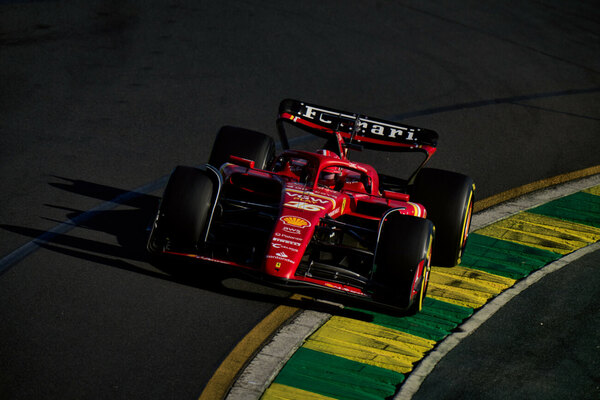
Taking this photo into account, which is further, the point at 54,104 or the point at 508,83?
the point at 508,83

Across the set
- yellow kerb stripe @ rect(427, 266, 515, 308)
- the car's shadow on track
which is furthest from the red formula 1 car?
the car's shadow on track

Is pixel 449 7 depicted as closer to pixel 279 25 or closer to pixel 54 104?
pixel 279 25

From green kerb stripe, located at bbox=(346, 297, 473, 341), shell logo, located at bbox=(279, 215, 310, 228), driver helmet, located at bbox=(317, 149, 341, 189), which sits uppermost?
driver helmet, located at bbox=(317, 149, 341, 189)

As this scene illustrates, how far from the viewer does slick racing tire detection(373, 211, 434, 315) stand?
651 centimetres

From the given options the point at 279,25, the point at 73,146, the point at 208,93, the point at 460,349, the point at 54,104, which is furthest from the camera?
the point at 279,25

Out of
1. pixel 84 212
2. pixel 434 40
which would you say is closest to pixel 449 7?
pixel 434 40

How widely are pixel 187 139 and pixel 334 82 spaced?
12.9ft

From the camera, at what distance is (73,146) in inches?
401

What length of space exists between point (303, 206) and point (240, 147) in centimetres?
170

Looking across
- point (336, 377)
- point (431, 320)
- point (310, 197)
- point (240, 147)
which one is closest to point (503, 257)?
point (431, 320)

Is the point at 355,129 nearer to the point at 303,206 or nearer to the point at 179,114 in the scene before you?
the point at 303,206

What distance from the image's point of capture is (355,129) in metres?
8.76

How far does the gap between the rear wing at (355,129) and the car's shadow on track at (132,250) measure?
6.10ft

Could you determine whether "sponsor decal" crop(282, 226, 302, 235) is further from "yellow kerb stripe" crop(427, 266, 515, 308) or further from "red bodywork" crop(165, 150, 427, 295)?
"yellow kerb stripe" crop(427, 266, 515, 308)
